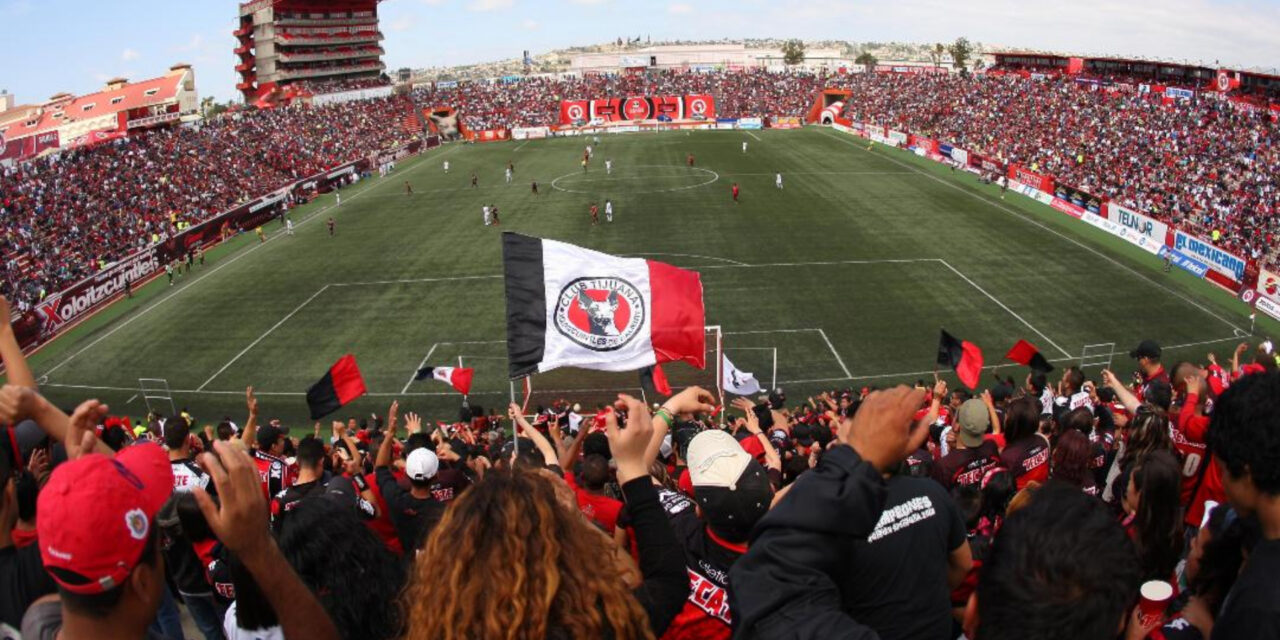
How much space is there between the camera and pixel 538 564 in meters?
2.86

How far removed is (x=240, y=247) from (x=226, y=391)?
21.2m

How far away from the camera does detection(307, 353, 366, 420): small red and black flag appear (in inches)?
552

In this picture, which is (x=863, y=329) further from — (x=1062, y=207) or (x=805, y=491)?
(x=805, y=491)

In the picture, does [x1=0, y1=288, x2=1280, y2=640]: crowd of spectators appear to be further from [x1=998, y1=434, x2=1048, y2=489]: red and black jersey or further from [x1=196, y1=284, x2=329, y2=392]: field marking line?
[x1=196, y1=284, x2=329, y2=392]: field marking line

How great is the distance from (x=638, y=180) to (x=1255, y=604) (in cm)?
5433

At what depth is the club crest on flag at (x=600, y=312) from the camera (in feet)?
38.6

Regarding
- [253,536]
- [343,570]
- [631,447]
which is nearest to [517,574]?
[631,447]

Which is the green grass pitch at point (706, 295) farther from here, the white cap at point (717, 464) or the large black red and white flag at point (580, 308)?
the white cap at point (717, 464)

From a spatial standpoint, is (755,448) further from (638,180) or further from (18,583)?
(638,180)

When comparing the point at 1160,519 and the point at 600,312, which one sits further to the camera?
the point at 600,312

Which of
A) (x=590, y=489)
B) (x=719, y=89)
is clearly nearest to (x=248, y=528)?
(x=590, y=489)

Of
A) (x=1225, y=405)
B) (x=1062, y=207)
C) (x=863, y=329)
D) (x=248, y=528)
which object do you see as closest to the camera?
(x=248, y=528)

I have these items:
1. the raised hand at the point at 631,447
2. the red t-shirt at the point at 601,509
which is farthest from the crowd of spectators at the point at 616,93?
the raised hand at the point at 631,447

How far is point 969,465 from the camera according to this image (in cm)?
744
